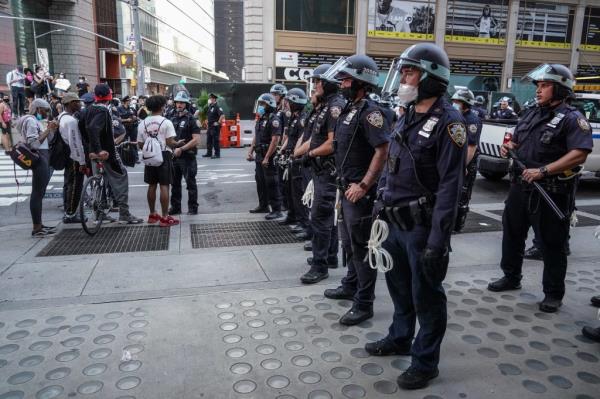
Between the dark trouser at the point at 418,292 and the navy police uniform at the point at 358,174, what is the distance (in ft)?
2.09

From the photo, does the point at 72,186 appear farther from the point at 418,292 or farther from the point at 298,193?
the point at 418,292

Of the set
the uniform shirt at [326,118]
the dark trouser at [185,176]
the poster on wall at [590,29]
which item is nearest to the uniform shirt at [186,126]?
the dark trouser at [185,176]

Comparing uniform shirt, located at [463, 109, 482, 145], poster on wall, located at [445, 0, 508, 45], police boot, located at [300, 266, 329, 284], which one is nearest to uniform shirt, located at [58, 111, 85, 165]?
police boot, located at [300, 266, 329, 284]

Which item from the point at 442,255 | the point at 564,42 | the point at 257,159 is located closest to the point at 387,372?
the point at 442,255

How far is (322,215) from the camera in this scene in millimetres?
4734

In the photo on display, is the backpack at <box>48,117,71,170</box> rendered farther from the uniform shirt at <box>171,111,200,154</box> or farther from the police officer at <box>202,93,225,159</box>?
the police officer at <box>202,93,225,159</box>

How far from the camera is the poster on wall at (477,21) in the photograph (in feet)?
85.8

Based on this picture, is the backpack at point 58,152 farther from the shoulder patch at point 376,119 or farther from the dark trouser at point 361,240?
the shoulder patch at point 376,119

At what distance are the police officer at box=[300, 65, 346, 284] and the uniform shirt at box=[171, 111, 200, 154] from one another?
3506 mm

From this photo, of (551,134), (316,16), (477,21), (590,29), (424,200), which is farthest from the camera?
(590,29)

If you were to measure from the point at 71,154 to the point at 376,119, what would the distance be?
202 inches

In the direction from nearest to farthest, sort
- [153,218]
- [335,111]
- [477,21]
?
1. [335,111]
2. [153,218]
3. [477,21]

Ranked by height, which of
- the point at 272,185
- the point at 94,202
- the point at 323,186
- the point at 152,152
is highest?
the point at 152,152

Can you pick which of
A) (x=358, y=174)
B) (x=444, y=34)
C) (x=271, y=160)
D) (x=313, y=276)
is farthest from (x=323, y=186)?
(x=444, y=34)
